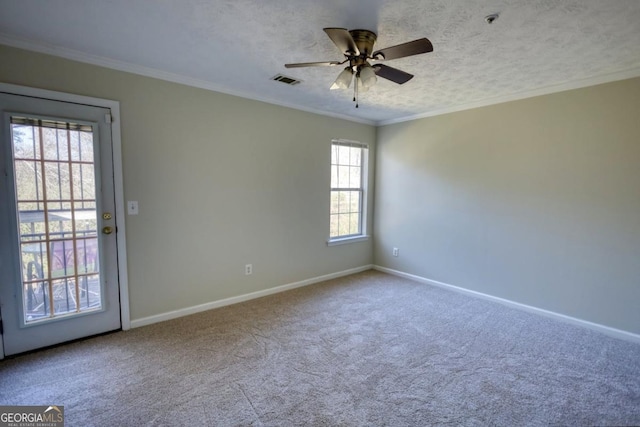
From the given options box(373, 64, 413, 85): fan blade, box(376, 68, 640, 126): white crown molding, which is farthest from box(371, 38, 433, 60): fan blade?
box(376, 68, 640, 126): white crown molding

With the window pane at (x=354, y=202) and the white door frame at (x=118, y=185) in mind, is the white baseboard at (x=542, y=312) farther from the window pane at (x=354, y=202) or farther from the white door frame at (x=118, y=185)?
the white door frame at (x=118, y=185)

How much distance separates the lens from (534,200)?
130 inches

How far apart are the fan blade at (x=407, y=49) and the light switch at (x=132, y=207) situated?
2550 mm

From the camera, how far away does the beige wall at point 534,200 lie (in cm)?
279

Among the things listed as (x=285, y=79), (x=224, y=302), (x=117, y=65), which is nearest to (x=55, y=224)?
(x=117, y=65)

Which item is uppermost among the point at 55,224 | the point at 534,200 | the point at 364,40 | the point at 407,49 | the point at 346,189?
the point at 364,40

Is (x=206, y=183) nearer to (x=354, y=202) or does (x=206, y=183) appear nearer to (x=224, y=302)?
(x=224, y=302)

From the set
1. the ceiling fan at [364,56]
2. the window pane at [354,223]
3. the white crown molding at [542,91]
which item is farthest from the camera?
the window pane at [354,223]

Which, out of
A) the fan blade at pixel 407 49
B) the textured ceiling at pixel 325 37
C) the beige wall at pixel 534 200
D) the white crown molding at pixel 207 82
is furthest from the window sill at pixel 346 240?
the fan blade at pixel 407 49

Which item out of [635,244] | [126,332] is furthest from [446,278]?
[126,332]

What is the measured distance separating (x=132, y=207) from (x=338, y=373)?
2423mm

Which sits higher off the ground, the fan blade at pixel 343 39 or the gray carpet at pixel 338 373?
the fan blade at pixel 343 39

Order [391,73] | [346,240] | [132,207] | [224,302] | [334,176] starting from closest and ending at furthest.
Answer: [391,73] < [132,207] < [224,302] < [334,176] < [346,240]

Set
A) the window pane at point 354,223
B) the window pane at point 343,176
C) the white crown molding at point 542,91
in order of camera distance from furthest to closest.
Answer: the window pane at point 354,223
the window pane at point 343,176
the white crown molding at point 542,91
